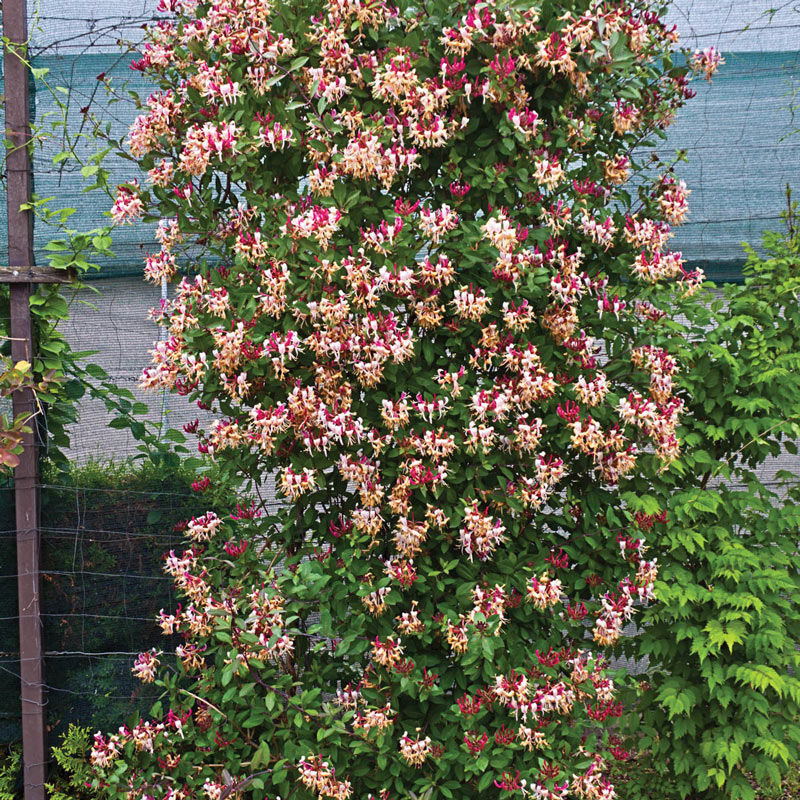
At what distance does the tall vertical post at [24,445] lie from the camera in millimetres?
3047

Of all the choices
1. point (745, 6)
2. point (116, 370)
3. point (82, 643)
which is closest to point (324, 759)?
point (82, 643)

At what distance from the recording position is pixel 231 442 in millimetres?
2414

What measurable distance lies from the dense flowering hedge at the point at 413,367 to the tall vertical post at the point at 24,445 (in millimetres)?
553

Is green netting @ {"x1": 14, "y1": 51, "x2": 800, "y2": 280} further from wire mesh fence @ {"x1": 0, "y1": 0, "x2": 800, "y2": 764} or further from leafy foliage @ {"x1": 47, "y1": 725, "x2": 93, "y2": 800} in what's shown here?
leafy foliage @ {"x1": 47, "y1": 725, "x2": 93, "y2": 800}

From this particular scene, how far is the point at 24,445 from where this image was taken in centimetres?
303

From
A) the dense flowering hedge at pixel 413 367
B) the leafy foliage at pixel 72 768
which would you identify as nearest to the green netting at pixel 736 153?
the dense flowering hedge at pixel 413 367

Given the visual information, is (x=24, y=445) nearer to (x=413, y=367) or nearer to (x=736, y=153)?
(x=413, y=367)

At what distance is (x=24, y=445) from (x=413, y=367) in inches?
59.3

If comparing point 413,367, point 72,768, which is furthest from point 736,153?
point 72,768

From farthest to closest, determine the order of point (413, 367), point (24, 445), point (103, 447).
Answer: point (103, 447) < point (24, 445) < point (413, 367)

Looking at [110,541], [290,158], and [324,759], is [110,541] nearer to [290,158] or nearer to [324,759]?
[324,759]

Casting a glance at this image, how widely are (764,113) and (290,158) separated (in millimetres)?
2183

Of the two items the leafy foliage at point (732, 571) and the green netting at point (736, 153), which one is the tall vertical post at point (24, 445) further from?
the leafy foliage at point (732, 571)

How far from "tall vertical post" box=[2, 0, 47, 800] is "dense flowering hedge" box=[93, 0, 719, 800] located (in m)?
0.55
